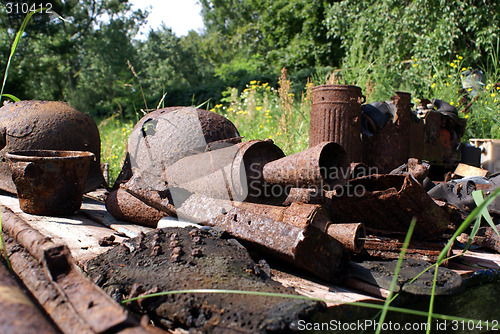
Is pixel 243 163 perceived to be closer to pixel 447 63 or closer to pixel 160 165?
pixel 160 165

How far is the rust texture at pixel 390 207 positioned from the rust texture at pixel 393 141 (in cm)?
121

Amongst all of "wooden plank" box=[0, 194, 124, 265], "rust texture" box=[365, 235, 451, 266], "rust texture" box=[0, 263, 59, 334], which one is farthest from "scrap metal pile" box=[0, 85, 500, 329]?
"rust texture" box=[0, 263, 59, 334]

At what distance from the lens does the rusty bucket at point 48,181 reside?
8.53 ft

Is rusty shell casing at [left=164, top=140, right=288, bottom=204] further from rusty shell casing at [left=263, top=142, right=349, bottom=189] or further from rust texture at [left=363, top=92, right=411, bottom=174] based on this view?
rust texture at [left=363, top=92, right=411, bottom=174]

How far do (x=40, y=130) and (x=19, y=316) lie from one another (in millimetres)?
2667

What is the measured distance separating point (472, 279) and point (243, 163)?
140cm

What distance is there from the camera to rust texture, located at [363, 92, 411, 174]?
3469 millimetres

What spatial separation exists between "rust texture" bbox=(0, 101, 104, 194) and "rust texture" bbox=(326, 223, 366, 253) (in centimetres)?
254

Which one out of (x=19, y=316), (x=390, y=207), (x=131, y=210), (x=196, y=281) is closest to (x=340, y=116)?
(x=390, y=207)

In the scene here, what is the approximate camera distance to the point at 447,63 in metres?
7.97

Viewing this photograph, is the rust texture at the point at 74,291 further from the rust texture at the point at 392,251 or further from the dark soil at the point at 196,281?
the rust texture at the point at 392,251

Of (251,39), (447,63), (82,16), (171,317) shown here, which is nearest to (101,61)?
(82,16)

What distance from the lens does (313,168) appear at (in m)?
2.20

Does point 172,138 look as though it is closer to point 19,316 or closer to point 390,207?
point 390,207
